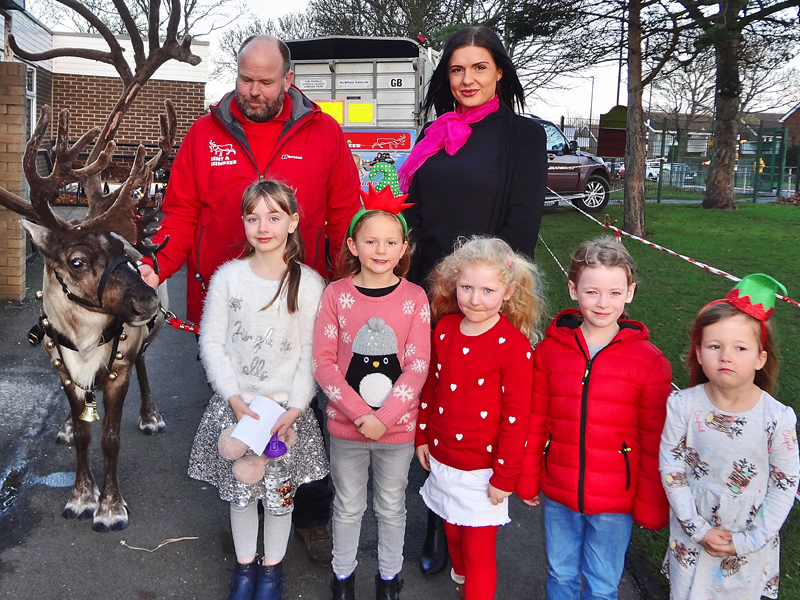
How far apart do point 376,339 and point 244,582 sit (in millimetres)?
1188

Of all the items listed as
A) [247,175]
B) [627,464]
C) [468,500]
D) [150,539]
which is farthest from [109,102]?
[627,464]

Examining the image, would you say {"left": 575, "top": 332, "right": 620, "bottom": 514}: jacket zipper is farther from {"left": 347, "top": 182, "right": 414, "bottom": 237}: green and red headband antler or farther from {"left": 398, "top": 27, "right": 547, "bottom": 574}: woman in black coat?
{"left": 347, "top": 182, "right": 414, "bottom": 237}: green and red headband antler

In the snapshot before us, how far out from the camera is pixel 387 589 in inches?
116

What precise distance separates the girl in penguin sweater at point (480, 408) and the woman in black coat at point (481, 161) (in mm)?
305

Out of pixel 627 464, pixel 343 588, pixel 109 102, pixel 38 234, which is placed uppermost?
pixel 109 102

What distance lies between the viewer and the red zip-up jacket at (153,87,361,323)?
332 cm

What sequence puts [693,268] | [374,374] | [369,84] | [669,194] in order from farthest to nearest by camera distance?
[669,194], [369,84], [693,268], [374,374]

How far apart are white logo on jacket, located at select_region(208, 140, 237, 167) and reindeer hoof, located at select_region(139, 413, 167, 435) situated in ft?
7.71

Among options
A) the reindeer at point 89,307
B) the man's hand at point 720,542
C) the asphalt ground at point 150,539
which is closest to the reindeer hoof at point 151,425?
the asphalt ground at point 150,539

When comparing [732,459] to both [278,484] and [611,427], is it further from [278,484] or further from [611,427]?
[278,484]

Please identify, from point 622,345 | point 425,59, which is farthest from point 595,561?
point 425,59

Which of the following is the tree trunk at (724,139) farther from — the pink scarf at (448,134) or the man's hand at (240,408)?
the man's hand at (240,408)

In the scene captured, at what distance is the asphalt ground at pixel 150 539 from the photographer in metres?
3.17

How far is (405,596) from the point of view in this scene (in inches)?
123
